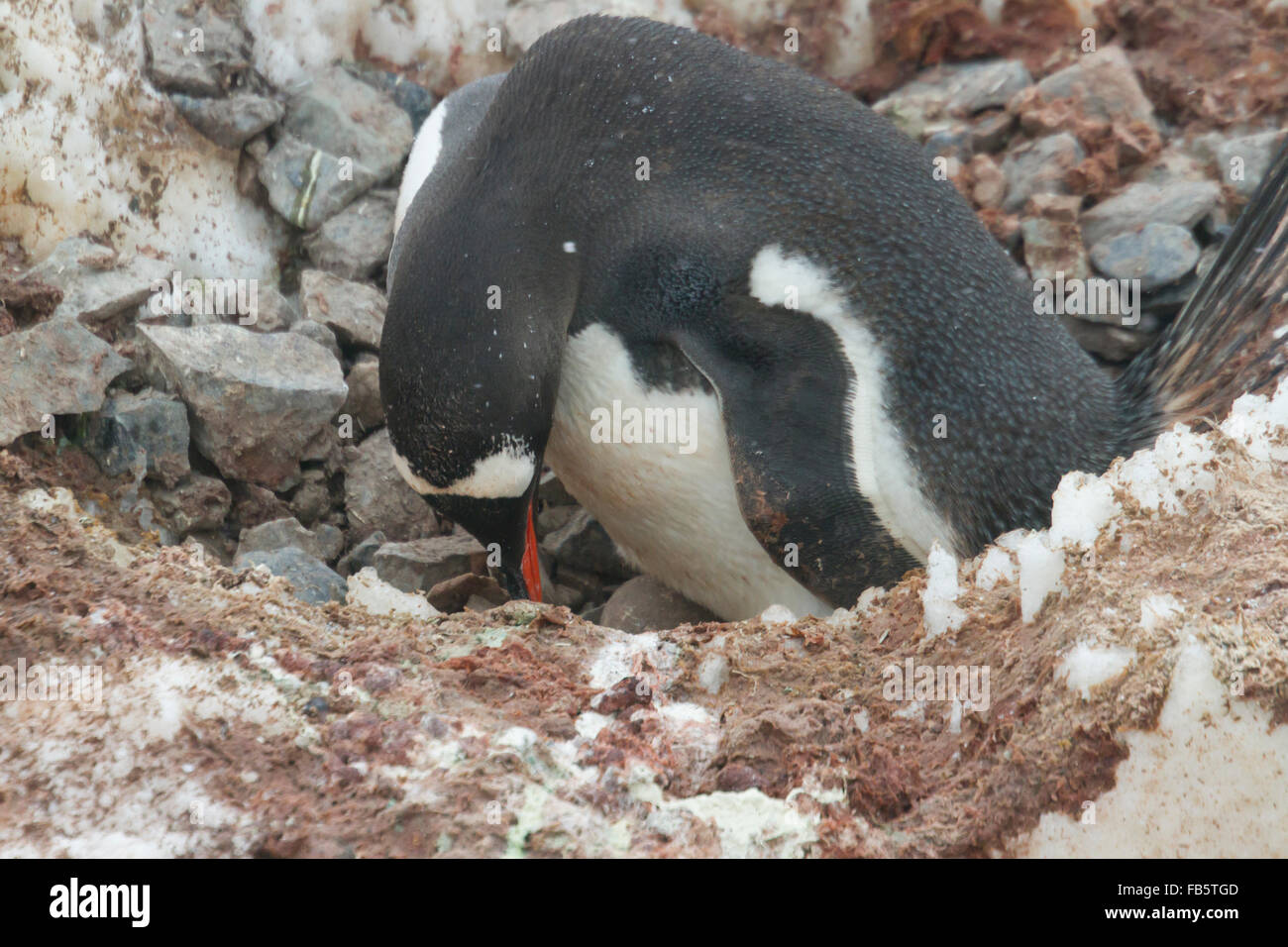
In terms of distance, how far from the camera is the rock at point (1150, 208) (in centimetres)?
321

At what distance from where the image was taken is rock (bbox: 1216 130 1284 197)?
131 inches

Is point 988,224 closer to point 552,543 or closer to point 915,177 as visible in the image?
point 915,177

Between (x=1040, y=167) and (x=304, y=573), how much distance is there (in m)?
2.28

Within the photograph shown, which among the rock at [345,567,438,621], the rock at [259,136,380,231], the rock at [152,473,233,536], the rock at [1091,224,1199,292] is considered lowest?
the rock at [345,567,438,621]

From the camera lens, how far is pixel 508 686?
1.60m

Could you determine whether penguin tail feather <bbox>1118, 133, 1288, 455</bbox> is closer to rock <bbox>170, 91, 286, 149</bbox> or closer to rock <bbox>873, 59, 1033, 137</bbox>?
rock <bbox>873, 59, 1033, 137</bbox>


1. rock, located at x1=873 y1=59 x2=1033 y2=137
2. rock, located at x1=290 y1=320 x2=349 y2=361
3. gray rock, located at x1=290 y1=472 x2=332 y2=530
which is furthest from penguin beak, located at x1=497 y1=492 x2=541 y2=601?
rock, located at x1=873 y1=59 x2=1033 y2=137

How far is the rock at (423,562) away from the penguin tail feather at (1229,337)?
1333mm

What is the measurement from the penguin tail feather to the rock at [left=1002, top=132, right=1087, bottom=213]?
33.4 inches

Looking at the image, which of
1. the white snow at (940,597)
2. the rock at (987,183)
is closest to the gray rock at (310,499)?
the white snow at (940,597)

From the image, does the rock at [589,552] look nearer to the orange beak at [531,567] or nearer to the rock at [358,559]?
the orange beak at [531,567]

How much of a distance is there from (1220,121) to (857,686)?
2.68 metres

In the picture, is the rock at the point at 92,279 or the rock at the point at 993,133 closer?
the rock at the point at 92,279
